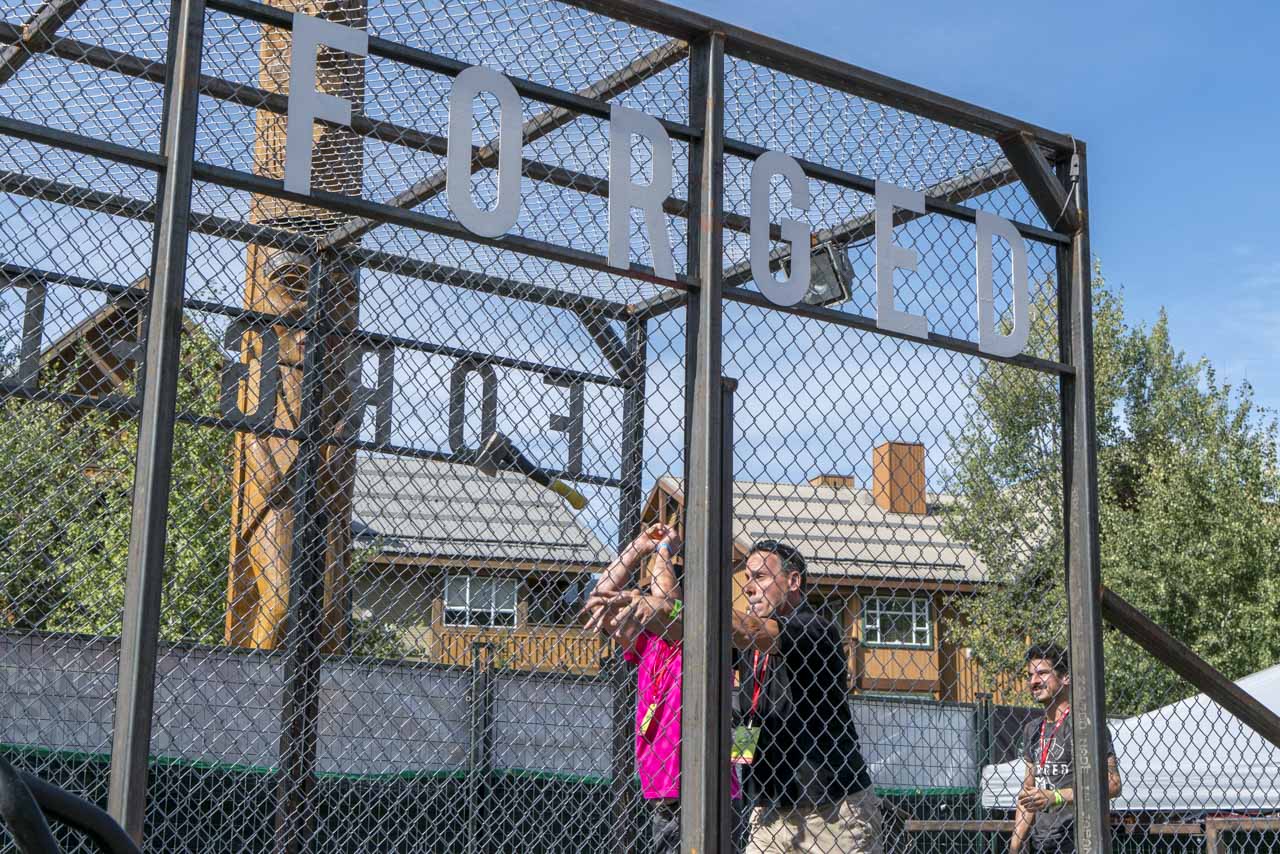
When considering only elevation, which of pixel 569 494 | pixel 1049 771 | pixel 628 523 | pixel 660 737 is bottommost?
pixel 1049 771

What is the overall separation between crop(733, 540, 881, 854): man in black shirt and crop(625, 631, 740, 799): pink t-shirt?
22 cm

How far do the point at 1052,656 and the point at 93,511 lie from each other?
862cm

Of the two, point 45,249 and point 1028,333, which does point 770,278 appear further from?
point 45,249

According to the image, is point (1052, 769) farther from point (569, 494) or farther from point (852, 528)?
point (569, 494)

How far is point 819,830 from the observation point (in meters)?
4.91

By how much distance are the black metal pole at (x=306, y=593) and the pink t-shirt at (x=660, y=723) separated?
148 cm

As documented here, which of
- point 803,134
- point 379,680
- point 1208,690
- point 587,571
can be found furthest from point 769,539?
point 379,680

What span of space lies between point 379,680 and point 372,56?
3659mm

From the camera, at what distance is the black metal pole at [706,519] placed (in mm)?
3871

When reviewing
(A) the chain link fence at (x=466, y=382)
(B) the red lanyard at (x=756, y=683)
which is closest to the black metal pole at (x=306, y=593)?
(A) the chain link fence at (x=466, y=382)

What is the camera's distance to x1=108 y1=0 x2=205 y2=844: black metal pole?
3184 millimetres

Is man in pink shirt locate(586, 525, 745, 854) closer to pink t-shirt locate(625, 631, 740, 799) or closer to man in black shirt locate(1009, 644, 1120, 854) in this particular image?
pink t-shirt locate(625, 631, 740, 799)

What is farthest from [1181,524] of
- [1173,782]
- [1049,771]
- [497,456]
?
[497,456]

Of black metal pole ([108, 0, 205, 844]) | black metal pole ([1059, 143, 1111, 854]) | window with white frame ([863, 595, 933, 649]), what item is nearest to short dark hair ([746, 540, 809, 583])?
window with white frame ([863, 595, 933, 649])
